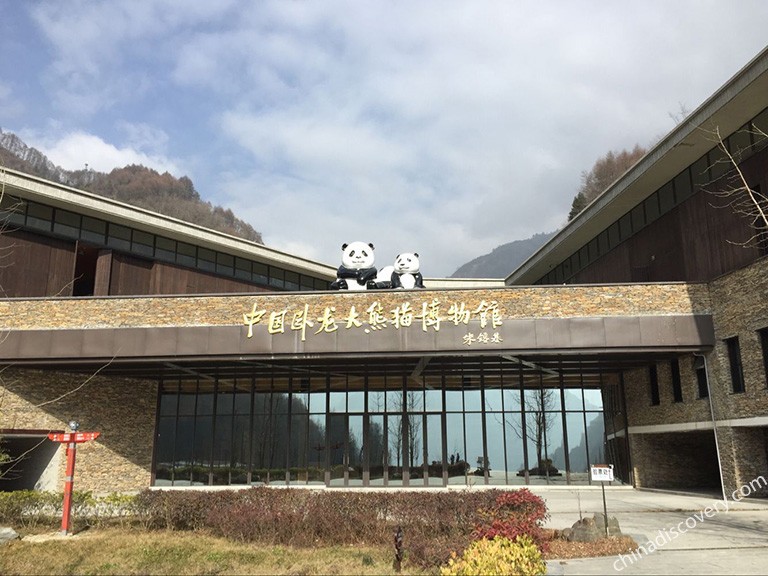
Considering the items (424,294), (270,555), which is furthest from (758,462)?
(270,555)

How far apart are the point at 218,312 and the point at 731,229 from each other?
52.8ft

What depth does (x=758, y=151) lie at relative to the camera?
1805 centimetres

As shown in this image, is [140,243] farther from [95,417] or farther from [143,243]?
[95,417]

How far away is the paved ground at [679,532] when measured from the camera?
9516 mm

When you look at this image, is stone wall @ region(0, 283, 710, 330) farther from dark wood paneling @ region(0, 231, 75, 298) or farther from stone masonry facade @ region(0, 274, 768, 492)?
dark wood paneling @ region(0, 231, 75, 298)

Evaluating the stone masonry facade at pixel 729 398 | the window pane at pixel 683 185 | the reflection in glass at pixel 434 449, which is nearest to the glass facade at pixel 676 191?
the window pane at pixel 683 185

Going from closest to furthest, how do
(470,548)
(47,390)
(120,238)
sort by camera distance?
(470,548)
(47,390)
(120,238)

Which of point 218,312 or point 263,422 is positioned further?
point 263,422

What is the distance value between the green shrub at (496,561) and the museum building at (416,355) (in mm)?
10604

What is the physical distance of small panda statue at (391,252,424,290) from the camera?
82.7 feet

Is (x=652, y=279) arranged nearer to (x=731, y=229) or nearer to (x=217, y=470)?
(x=731, y=229)

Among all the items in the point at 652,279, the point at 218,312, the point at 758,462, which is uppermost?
the point at 652,279

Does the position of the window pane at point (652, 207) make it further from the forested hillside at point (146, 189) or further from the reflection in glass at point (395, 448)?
the forested hillside at point (146, 189)

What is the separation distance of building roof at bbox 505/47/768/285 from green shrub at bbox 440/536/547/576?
1268 cm
